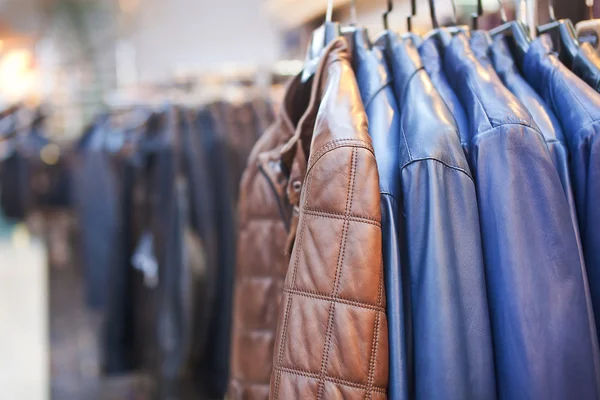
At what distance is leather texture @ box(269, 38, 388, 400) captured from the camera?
624 millimetres

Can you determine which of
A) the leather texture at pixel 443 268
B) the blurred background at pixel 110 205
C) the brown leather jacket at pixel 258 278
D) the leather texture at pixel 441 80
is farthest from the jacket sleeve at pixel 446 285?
the blurred background at pixel 110 205

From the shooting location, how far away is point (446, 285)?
616 mm

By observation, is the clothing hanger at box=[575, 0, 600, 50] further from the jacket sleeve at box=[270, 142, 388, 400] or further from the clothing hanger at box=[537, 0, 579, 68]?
the jacket sleeve at box=[270, 142, 388, 400]

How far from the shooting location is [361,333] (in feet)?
2.04

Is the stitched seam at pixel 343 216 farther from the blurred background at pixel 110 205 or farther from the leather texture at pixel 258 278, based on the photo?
the blurred background at pixel 110 205

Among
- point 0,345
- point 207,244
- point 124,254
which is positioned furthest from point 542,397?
point 0,345

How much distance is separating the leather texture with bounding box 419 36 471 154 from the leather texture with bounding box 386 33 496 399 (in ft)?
0.23

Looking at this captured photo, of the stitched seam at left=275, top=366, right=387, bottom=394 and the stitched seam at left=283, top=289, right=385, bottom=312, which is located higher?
the stitched seam at left=283, top=289, right=385, bottom=312

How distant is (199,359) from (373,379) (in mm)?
1163

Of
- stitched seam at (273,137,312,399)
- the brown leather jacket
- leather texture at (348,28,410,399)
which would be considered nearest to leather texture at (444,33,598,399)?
leather texture at (348,28,410,399)

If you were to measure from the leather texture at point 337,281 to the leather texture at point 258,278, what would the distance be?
0.33m

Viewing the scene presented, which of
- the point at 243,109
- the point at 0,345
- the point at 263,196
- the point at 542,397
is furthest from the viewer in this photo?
the point at 0,345

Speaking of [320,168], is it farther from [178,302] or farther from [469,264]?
[178,302]

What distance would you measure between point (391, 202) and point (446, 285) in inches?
4.8
